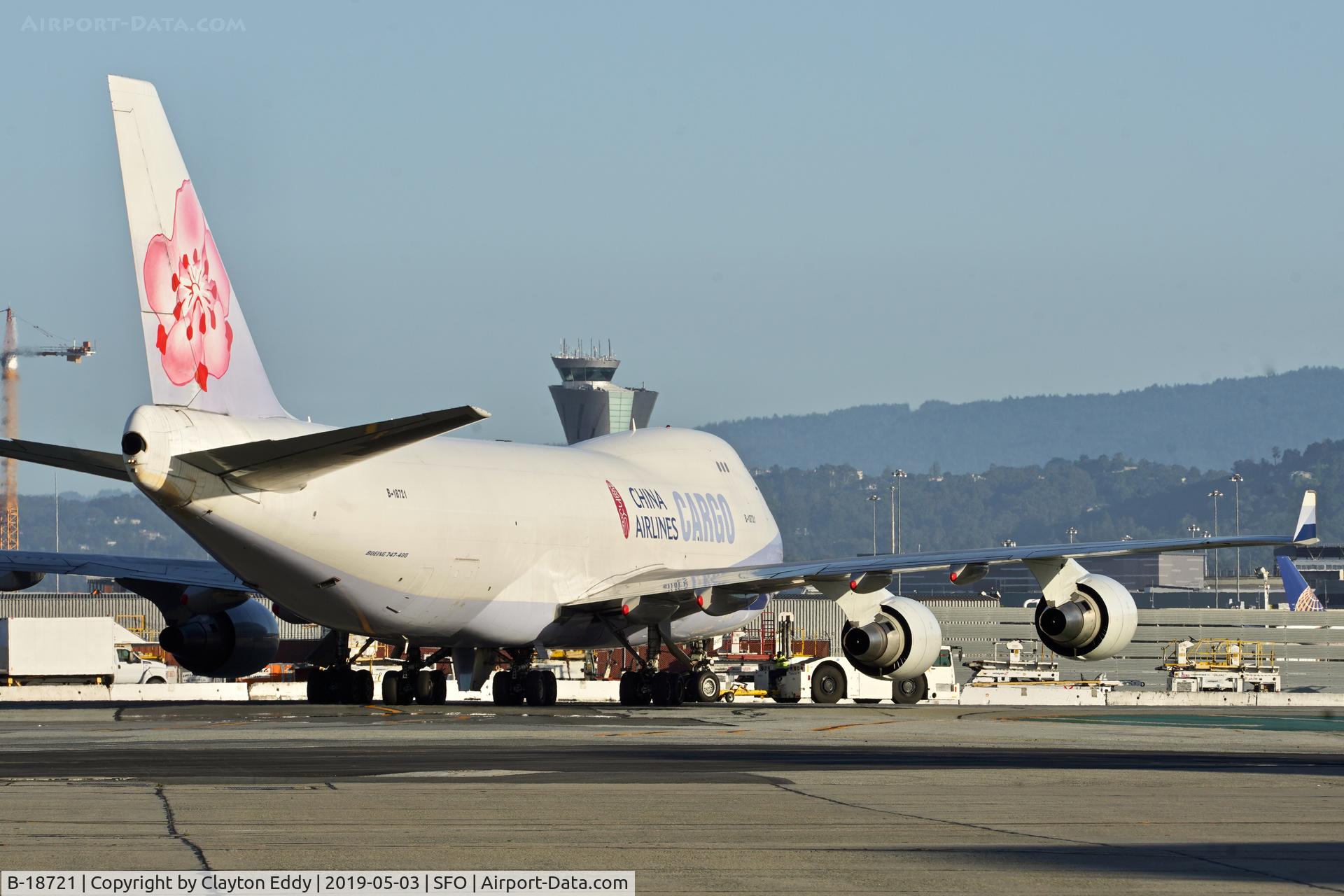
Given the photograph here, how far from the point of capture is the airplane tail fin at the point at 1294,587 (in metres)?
113

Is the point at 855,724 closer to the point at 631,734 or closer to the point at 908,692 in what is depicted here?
the point at 631,734

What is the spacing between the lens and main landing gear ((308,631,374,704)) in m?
35.9

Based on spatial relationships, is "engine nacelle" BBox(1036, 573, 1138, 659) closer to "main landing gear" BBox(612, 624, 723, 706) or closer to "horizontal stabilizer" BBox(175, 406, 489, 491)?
"main landing gear" BBox(612, 624, 723, 706)

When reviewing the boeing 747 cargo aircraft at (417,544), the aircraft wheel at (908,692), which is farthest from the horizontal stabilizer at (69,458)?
the aircraft wheel at (908,692)

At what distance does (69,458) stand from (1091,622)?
1838cm

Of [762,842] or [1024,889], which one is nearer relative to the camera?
[1024,889]

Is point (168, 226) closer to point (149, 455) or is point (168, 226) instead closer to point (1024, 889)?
point (149, 455)

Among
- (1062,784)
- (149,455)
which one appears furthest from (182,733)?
(1062,784)

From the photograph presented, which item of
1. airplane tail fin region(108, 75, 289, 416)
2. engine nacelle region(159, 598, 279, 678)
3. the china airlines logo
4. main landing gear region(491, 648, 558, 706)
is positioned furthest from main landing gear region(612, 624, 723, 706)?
airplane tail fin region(108, 75, 289, 416)

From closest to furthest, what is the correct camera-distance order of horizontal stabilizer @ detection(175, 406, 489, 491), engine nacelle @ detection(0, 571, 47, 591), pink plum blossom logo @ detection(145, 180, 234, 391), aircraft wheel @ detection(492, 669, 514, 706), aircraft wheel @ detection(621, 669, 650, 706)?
horizontal stabilizer @ detection(175, 406, 489, 491) < pink plum blossom logo @ detection(145, 180, 234, 391) < engine nacelle @ detection(0, 571, 47, 591) < aircraft wheel @ detection(492, 669, 514, 706) < aircraft wheel @ detection(621, 669, 650, 706)

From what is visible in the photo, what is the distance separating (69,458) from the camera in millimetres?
26109

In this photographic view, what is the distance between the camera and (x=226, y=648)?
36188 millimetres

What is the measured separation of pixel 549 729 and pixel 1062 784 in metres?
10.5

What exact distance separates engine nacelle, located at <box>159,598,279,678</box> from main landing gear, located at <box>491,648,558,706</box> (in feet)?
15.2
